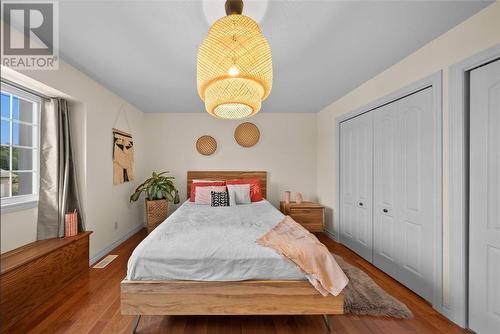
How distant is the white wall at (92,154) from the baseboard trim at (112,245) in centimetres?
3

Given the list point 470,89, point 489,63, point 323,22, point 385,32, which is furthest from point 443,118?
point 323,22

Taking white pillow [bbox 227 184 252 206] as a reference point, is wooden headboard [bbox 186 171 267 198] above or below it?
above

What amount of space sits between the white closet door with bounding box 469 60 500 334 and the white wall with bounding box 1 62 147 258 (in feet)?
12.1

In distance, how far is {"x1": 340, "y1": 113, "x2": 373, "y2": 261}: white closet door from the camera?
2.86 meters

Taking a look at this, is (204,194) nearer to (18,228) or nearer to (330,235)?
(18,228)

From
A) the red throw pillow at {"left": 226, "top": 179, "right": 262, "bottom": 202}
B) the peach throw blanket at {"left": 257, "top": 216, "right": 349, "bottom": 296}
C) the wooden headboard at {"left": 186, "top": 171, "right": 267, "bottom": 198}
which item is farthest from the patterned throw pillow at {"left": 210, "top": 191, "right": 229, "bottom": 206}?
the peach throw blanket at {"left": 257, "top": 216, "right": 349, "bottom": 296}

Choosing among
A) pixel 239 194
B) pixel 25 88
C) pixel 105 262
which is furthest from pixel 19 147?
pixel 239 194

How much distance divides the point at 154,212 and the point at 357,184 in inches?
130

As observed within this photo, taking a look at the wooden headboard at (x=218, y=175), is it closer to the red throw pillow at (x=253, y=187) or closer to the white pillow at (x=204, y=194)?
the red throw pillow at (x=253, y=187)

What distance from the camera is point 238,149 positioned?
4.32 m

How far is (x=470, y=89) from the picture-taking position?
1688mm

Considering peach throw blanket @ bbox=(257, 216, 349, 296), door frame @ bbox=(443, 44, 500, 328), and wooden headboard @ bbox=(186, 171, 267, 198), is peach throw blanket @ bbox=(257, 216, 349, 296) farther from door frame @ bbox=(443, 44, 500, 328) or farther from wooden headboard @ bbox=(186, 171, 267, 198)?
wooden headboard @ bbox=(186, 171, 267, 198)

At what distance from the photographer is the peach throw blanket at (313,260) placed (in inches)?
62.5

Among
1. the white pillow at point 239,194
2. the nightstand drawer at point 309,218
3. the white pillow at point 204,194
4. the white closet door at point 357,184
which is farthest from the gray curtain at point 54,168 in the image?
the white closet door at point 357,184
